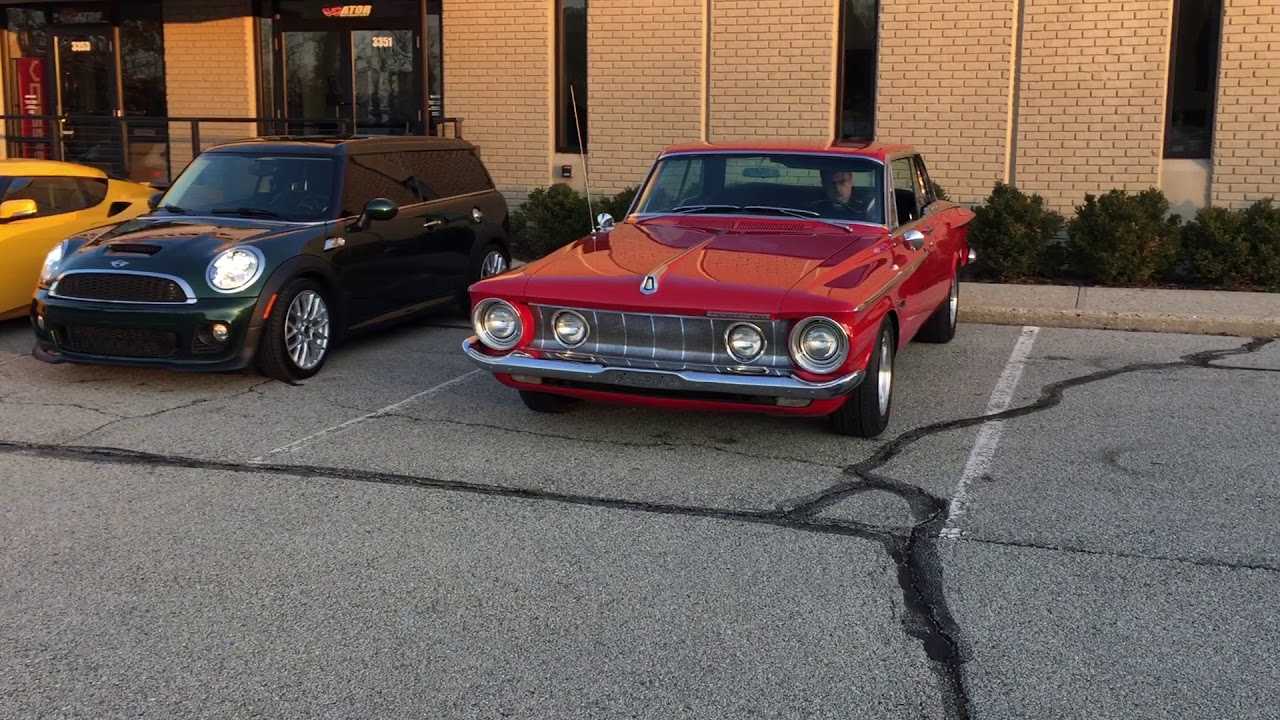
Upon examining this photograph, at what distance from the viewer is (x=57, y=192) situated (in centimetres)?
998

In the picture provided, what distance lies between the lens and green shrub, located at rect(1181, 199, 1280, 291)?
11250 mm

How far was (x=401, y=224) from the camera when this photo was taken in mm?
8984

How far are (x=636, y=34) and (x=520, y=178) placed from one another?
2234mm

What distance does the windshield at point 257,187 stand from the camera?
8.47m

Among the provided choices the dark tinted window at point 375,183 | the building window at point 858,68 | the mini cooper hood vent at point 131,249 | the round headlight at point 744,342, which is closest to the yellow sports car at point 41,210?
the mini cooper hood vent at point 131,249

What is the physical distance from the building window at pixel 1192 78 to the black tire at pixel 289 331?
346 inches

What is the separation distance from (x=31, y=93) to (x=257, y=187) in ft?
35.2

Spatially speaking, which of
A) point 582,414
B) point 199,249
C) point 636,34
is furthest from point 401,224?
point 636,34

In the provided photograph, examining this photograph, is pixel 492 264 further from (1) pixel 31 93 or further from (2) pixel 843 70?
(1) pixel 31 93

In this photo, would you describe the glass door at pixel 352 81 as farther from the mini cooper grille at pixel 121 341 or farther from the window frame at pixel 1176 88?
the window frame at pixel 1176 88

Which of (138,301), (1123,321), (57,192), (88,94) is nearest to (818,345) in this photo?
(138,301)

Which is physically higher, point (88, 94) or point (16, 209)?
point (88, 94)

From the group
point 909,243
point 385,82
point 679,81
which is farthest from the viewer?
point 385,82

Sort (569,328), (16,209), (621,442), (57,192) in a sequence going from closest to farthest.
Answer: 1. (569,328)
2. (621,442)
3. (16,209)
4. (57,192)
